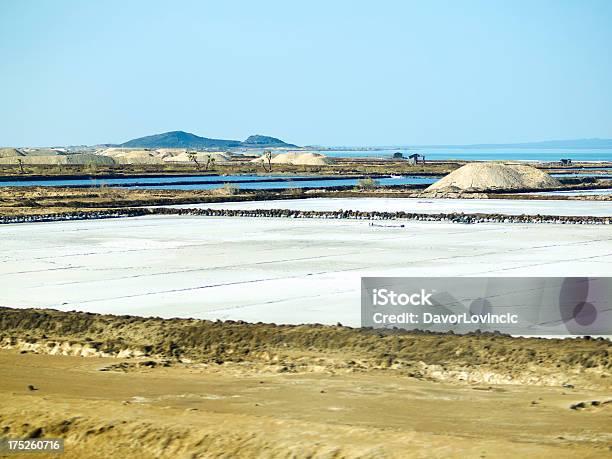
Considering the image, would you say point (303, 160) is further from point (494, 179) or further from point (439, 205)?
point (439, 205)

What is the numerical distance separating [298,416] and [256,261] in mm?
13290

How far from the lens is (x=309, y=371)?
12.0 metres

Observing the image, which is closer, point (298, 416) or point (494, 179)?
point (298, 416)

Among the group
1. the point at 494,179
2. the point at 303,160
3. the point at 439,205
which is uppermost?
the point at 303,160

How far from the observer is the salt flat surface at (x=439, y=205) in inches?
1625

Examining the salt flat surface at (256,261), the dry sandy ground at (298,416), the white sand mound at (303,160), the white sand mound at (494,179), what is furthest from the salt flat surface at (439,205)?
the white sand mound at (303,160)

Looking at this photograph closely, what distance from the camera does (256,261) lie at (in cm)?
2288

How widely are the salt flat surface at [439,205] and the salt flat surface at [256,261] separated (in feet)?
24.8

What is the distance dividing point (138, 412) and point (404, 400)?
2.59 m

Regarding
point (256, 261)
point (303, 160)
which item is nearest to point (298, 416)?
point (256, 261)

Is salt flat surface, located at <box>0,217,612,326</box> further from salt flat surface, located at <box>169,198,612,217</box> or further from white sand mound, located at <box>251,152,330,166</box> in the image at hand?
white sand mound, located at <box>251,152,330,166</box>

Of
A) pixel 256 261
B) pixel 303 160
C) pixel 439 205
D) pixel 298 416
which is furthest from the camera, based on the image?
pixel 303 160

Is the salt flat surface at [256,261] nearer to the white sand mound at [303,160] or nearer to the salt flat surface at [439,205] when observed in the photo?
the salt flat surface at [439,205]

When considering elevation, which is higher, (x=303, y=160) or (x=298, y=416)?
(x=303, y=160)
